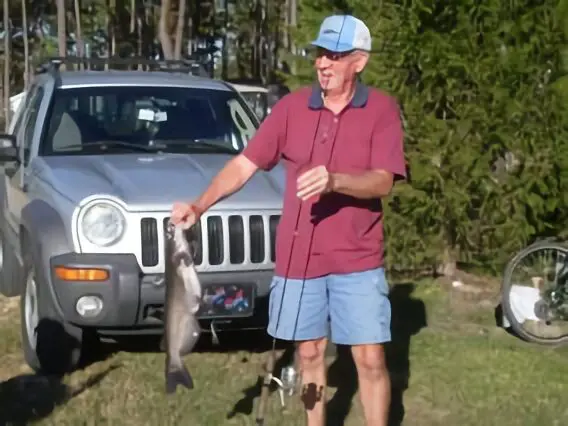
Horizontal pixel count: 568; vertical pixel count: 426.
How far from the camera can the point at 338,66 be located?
5.11 meters

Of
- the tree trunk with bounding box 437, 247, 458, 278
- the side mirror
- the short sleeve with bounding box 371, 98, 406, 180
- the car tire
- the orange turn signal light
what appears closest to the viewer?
the short sleeve with bounding box 371, 98, 406, 180

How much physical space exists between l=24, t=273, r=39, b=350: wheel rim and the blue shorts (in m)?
2.30

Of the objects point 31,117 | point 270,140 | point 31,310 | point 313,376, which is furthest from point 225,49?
point 270,140

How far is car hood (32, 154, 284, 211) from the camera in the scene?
6922 millimetres

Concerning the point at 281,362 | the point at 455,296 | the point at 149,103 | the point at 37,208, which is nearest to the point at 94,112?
the point at 149,103

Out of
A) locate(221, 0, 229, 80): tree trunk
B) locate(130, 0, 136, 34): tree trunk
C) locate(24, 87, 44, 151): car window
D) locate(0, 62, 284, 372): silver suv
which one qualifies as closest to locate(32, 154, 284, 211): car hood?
locate(0, 62, 284, 372): silver suv

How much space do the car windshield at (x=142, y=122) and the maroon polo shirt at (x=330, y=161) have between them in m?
2.71

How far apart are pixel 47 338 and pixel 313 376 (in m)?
2.17

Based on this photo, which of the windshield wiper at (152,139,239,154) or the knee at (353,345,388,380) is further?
the windshield wiper at (152,139,239,154)

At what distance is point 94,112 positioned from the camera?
803 centimetres

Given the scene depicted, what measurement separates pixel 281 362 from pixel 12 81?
46.5 metres

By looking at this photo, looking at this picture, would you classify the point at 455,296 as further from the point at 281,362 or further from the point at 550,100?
the point at 281,362

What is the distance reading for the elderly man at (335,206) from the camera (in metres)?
5.08

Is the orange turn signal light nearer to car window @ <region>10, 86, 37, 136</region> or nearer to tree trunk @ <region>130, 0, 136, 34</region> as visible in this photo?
car window @ <region>10, 86, 37, 136</region>
